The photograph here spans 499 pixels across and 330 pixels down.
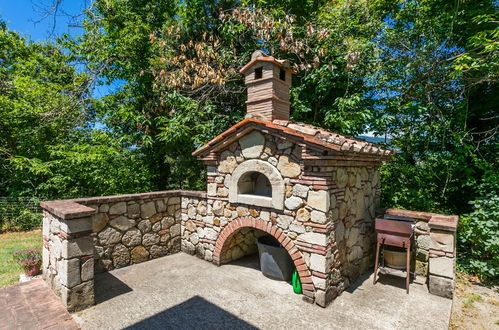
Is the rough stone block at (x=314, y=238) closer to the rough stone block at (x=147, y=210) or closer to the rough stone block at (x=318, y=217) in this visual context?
the rough stone block at (x=318, y=217)

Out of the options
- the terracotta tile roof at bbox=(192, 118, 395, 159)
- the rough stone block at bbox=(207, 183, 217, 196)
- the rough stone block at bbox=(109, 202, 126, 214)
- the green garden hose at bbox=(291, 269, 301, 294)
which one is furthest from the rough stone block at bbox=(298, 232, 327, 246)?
the rough stone block at bbox=(109, 202, 126, 214)

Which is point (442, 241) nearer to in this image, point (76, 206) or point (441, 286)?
point (441, 286)

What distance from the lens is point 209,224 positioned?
5.43 metres

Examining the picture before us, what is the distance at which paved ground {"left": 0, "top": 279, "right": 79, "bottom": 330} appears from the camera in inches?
128

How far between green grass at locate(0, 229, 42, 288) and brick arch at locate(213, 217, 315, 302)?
3.88 m

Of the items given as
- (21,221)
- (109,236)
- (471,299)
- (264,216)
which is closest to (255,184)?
(264,216)

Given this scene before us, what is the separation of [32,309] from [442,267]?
262 inches

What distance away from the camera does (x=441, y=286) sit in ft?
13.7

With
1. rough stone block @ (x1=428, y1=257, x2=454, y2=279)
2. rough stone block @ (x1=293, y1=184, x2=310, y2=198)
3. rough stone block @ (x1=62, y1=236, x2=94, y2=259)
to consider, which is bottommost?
rough stone block @ (x1=428, y1=257, x2=454, y2=279)

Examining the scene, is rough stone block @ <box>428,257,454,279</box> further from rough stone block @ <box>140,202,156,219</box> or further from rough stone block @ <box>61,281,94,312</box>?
rough stone block @ <box>61,281,94,312</box>

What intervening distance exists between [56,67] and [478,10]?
16.1 m

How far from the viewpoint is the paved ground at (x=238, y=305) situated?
341 cm

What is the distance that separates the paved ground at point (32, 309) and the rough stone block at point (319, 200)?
12.3 ft

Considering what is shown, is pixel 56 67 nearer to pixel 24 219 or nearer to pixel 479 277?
pixel 24 219
